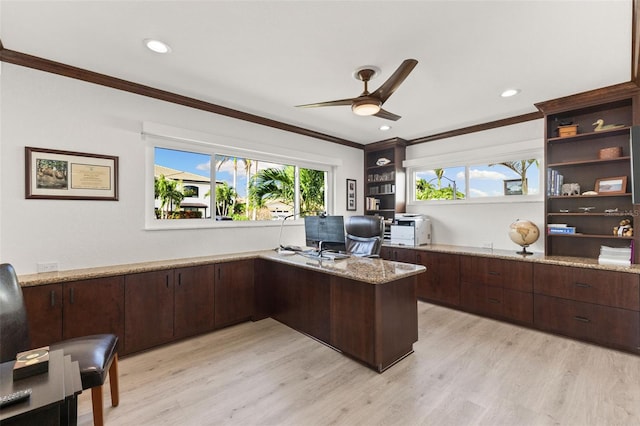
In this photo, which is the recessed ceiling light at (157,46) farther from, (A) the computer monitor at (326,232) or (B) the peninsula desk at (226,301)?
(A) the computer monitor at (326,232)

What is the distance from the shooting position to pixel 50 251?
2.42 metres

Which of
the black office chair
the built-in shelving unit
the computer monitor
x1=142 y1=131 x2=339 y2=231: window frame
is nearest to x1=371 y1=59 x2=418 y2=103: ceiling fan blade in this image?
the computer monitor

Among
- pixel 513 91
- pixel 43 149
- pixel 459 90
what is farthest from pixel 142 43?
pixel 513 91

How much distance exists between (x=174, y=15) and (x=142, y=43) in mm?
505

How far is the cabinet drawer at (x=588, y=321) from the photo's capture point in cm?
257

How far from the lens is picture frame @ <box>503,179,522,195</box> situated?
3818mm

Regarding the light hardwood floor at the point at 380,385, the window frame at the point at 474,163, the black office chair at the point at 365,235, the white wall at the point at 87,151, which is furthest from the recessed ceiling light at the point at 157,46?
the window frame at the point at 474,163

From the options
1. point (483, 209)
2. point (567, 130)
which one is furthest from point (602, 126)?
point (483, 209)

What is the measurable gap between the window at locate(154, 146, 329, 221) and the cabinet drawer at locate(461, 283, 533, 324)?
2.54m

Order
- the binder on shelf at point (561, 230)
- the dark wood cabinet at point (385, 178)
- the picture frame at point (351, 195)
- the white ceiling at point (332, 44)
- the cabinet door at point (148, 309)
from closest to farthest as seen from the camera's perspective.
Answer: the white ceiling at point (332, 44)
the cabinet door at point (148, 309)
the binder on shelf at point (561, 230)
the dark wood cabinet at point (385, 178)
the picture frame at point (351, 195)

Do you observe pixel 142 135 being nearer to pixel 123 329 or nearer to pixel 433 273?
pixel 123 329

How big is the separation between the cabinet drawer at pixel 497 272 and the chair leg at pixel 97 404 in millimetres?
3736

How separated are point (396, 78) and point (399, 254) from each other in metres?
2.80

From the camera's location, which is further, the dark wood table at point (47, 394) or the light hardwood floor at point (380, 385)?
the light hardwood floor at point (380, 385)
